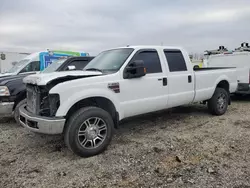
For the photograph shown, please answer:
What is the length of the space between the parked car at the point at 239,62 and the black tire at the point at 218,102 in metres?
2.08

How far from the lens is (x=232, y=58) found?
9.52 meters

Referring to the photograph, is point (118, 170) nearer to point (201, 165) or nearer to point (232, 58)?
point (201, 165)

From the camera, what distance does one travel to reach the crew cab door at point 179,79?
5.60 m

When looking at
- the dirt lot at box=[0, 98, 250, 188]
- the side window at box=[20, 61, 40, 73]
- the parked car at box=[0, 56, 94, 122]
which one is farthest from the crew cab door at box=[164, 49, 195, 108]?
the side window at box=[20, 61, 40, 73]

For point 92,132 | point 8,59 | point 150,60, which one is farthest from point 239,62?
point 8,59

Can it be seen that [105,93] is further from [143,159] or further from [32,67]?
[32,67]

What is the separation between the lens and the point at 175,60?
19.3ft

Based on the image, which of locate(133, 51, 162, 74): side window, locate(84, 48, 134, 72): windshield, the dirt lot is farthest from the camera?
locate(133, 51, 162, 74): side window

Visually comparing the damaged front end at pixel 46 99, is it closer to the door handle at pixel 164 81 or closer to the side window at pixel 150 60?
the side window at pixel 150 60

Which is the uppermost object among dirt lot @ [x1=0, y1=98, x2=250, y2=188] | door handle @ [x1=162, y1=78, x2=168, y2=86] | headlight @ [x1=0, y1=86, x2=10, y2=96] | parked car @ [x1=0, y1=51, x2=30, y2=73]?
parked car @ [x1=0, y1=51, x2=30, y2=73]

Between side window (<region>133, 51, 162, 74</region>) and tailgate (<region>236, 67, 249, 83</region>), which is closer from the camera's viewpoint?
side window (<region>133, 51, 162, 74</region>)

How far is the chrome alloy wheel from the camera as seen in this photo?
13.6 feet

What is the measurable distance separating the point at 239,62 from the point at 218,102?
3161 mm

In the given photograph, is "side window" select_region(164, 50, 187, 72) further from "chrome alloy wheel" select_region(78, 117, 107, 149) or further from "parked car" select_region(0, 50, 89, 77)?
"parked car" select_region(0, 50, 89, 77)
